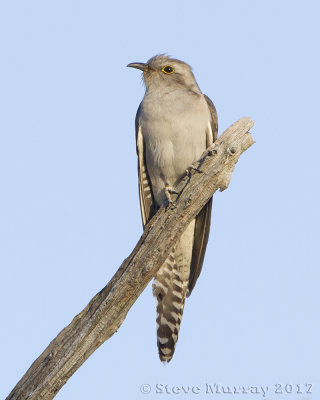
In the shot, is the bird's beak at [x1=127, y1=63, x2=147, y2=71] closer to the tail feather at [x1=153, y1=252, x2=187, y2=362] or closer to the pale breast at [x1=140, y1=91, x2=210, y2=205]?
the pale breast at [x1=140, y1=91, x2=210, y2=205]

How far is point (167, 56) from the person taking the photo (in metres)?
8.66

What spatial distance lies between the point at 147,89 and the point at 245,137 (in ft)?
9.20

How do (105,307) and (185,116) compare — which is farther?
(185,116)

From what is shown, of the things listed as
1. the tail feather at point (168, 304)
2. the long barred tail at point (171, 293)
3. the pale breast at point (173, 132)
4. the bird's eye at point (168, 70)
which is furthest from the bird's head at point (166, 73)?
the tail feather at point (168, 304)

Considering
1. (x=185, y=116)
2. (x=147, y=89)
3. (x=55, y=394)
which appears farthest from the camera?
(x=147, y=89)

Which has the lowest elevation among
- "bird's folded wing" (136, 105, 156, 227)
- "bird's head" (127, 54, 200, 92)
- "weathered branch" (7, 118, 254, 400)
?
"weathered branch" (7, 118, 254, 400)

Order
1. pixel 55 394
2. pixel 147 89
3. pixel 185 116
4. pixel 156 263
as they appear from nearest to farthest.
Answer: pixel 55 394 < pixel 156 263 < pixel 185 116 < pixel 147 89

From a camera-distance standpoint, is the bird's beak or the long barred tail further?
the bird's beak

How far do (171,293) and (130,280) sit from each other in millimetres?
2013

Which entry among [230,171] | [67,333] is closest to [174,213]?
[230,171]

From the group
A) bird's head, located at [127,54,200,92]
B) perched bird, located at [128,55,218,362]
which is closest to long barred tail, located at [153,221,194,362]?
perched bird, located at [128,55,218,362]

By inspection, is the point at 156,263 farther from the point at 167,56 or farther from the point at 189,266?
the point at 167,56

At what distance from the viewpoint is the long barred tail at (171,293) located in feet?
Answer: 23.8

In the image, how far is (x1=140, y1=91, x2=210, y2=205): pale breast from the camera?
24.8 ft
